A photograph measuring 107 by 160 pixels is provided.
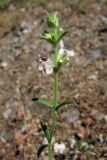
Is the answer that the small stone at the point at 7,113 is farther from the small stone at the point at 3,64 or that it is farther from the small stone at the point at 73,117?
the small stone at the point at 3,64

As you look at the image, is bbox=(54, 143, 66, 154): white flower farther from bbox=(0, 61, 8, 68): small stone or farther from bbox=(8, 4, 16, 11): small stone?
bbox=(8, 4, 16, 11): small stone

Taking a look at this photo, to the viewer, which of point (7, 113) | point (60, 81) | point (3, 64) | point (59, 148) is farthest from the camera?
point (3, 64)

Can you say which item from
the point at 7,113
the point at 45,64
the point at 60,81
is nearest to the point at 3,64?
the point at 60,81

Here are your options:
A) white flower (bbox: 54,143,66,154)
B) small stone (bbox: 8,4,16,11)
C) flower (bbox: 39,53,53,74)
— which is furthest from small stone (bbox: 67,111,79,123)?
small stone (bbox: 8,4,16,11)

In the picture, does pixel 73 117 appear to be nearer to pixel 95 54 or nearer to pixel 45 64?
pixel 95 54

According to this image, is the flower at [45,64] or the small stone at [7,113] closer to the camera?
the flower at [45,64]

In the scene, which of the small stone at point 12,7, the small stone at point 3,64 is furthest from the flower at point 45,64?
the small stone at point 12,7
